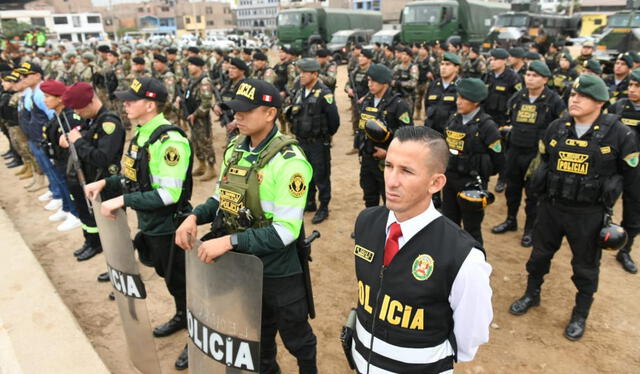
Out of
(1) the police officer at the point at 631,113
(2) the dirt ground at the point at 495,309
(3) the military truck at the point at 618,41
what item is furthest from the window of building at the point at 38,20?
(1) the police officer at the point at 631,113

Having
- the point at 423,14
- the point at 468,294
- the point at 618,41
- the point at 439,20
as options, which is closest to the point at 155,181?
the point at 468,294

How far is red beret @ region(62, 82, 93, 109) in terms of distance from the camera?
3.71 metres

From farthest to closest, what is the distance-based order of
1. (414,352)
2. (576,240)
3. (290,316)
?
(576,240) < (290,316) < (414,352)

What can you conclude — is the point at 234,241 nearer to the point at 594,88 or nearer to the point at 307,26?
the point at 594,88

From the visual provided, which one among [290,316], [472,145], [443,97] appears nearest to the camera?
[290,316]

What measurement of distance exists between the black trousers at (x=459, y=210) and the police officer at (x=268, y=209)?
2163 millimetres

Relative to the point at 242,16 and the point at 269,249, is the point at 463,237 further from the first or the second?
the point at 242,16

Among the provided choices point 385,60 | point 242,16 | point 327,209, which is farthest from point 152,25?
point 327,209

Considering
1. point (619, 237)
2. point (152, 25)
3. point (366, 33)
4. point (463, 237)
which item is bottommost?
point (619, 237)

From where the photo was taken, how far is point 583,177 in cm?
325

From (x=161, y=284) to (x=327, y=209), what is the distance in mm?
2571

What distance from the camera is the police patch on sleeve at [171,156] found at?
9.75 feet

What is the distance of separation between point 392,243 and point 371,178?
346 cm

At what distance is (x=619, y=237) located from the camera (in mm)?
3082
